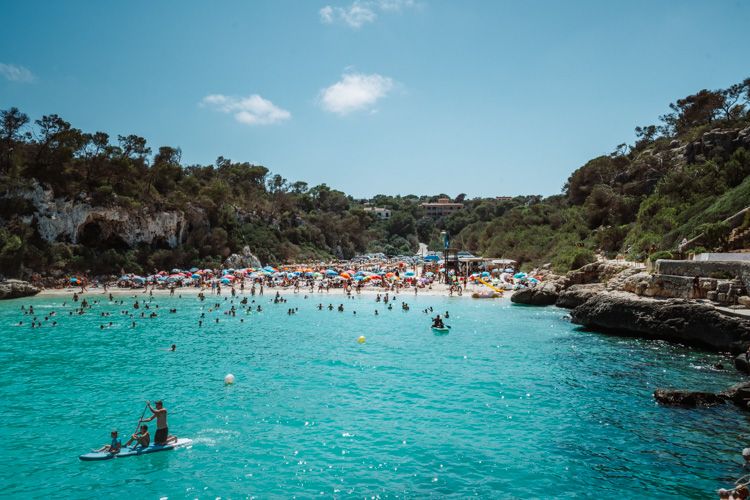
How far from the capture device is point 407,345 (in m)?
21.4

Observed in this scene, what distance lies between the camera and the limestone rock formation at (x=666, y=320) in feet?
55.6

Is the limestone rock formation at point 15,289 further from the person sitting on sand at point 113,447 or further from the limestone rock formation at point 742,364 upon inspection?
the limestone rock formation at point 742,364

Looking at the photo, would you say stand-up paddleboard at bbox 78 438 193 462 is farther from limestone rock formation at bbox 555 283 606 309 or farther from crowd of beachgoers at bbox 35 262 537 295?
crowd of beachgoers at bbox 35 262 537 295

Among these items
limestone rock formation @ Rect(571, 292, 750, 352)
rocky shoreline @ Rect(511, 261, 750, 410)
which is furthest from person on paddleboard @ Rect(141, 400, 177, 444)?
limestone rock formation @ Rect(571, 292, 750, 352)

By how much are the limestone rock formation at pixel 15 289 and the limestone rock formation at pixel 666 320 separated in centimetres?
4060

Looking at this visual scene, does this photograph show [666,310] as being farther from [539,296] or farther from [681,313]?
[539,296]

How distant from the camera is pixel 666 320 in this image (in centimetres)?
1933

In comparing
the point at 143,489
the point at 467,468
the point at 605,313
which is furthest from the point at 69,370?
the point at 605,313

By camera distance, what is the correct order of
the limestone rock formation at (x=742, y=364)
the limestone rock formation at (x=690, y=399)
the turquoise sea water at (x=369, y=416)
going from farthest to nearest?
the limestone rock formation at (x=742, y=364)
the limestone rock formation at (x=690, y=399)
the turquoise sea water at (x=369, y=416)

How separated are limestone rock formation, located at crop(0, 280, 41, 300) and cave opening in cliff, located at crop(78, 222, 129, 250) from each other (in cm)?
921

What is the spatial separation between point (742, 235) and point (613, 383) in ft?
40.2

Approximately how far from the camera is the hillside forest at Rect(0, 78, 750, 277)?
31031 mm

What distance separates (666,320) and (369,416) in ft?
49.3

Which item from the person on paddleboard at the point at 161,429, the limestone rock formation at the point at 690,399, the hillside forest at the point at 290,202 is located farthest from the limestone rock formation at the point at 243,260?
the limestone rock formation at the point at 690,399
